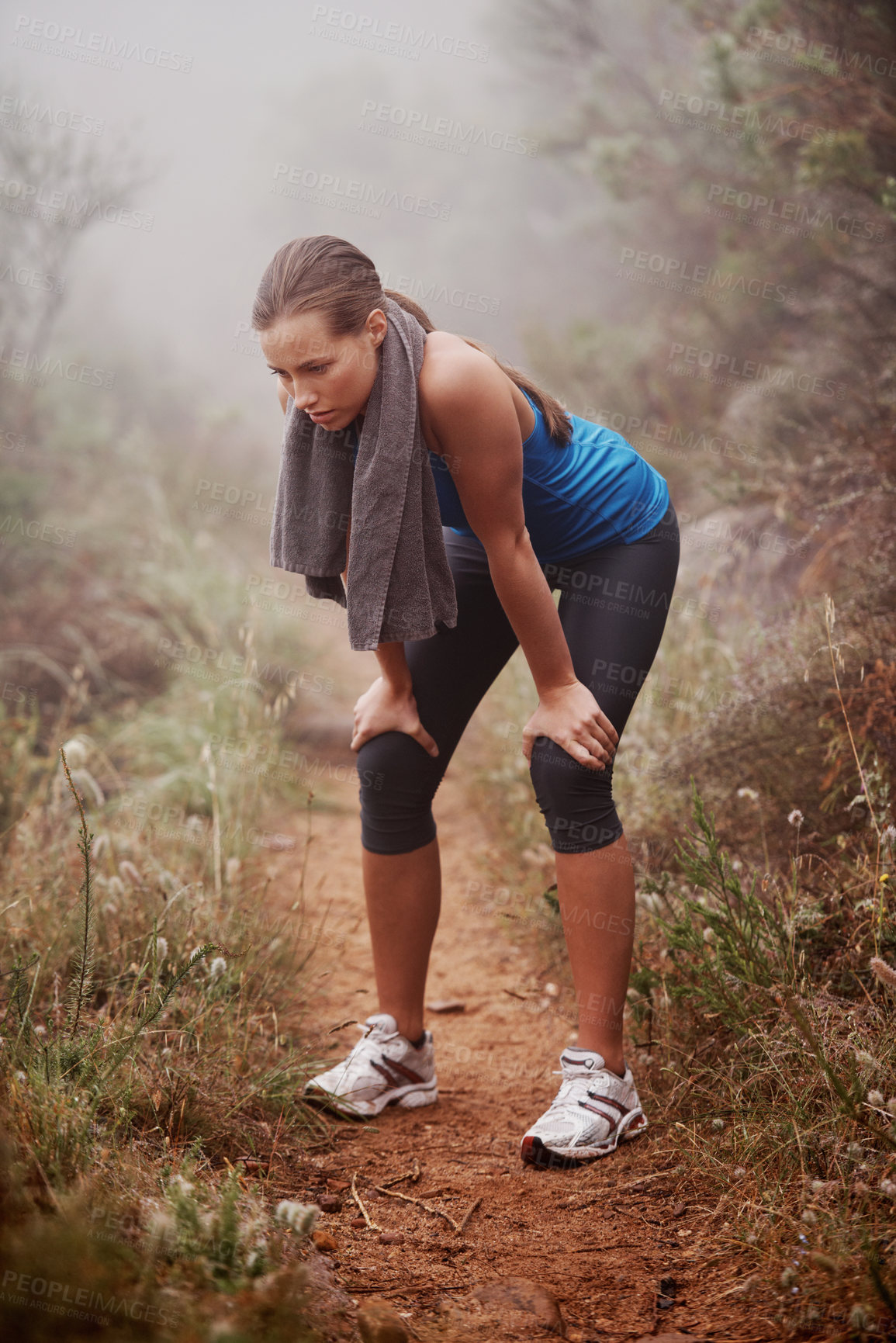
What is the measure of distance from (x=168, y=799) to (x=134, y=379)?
6848mm

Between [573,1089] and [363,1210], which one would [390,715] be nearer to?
[573,1089]

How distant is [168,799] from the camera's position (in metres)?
3.87

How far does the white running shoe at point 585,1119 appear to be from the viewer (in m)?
1.90

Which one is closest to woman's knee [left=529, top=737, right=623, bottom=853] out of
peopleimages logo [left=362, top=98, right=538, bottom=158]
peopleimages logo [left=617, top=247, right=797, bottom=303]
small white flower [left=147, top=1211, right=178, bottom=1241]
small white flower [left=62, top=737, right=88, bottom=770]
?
small white flower [left=147, top=1211, right=178, bottom=1241]

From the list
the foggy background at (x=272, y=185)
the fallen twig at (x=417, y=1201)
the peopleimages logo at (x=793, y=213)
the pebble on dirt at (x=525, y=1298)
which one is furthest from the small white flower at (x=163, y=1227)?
the foggy background at (x=272, y=185)

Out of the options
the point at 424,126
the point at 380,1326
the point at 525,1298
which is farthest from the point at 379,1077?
the point at 424,126

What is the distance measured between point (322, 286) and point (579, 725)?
37.7 inches

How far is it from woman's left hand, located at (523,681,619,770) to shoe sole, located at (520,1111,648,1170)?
29.7 inches

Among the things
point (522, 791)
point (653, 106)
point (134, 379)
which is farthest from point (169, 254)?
point (522, 791)

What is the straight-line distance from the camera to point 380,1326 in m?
1.23

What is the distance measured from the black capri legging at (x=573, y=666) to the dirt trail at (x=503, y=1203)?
0.45 m

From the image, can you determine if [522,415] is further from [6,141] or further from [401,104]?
[401,104]

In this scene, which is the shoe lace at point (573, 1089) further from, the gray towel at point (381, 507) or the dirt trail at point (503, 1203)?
the gray towel at point (381, 507)

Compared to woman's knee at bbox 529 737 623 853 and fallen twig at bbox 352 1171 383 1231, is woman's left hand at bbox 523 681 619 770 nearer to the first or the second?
woman's knee at bbox 529 737 623 853
